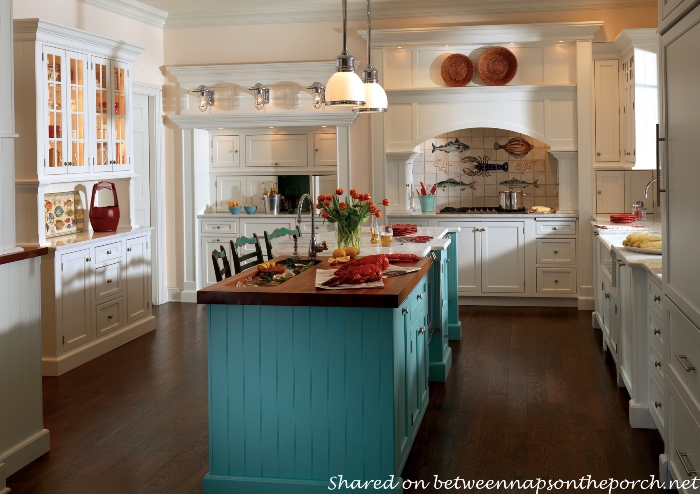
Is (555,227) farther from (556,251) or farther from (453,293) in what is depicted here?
(453,293)

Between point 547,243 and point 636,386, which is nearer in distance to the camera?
point 636,386

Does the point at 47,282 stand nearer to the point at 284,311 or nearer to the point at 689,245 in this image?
the point at 284,311

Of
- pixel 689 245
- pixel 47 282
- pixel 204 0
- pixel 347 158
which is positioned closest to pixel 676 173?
pixel 689 245

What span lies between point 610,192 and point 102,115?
477cm

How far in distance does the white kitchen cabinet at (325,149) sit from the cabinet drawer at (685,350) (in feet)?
18.0

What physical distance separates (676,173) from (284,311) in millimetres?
1634

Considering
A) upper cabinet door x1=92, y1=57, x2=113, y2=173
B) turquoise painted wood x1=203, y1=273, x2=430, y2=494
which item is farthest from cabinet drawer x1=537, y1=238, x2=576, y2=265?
turquoise painted wood x1=203, y1=273, x2=430, y2=494

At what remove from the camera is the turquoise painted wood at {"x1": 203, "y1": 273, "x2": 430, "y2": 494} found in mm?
3227

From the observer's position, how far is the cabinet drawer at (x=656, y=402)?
A: 11.9 feet

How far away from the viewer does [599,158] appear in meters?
7.56

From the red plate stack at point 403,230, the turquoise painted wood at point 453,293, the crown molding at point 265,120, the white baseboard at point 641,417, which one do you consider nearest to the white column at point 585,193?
the turquoise painted wood at point 453,293

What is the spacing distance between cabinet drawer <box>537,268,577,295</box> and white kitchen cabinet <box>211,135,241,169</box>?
11.2ft

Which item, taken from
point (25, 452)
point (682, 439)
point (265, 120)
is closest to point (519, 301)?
point (265, 120)

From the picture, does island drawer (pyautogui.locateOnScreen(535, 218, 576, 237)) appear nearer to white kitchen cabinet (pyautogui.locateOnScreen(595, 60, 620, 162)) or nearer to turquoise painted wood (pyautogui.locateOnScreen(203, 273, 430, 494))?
white kitchen cabinet (pyautogui.locateOnScreen(595, 60, 620, 162))
